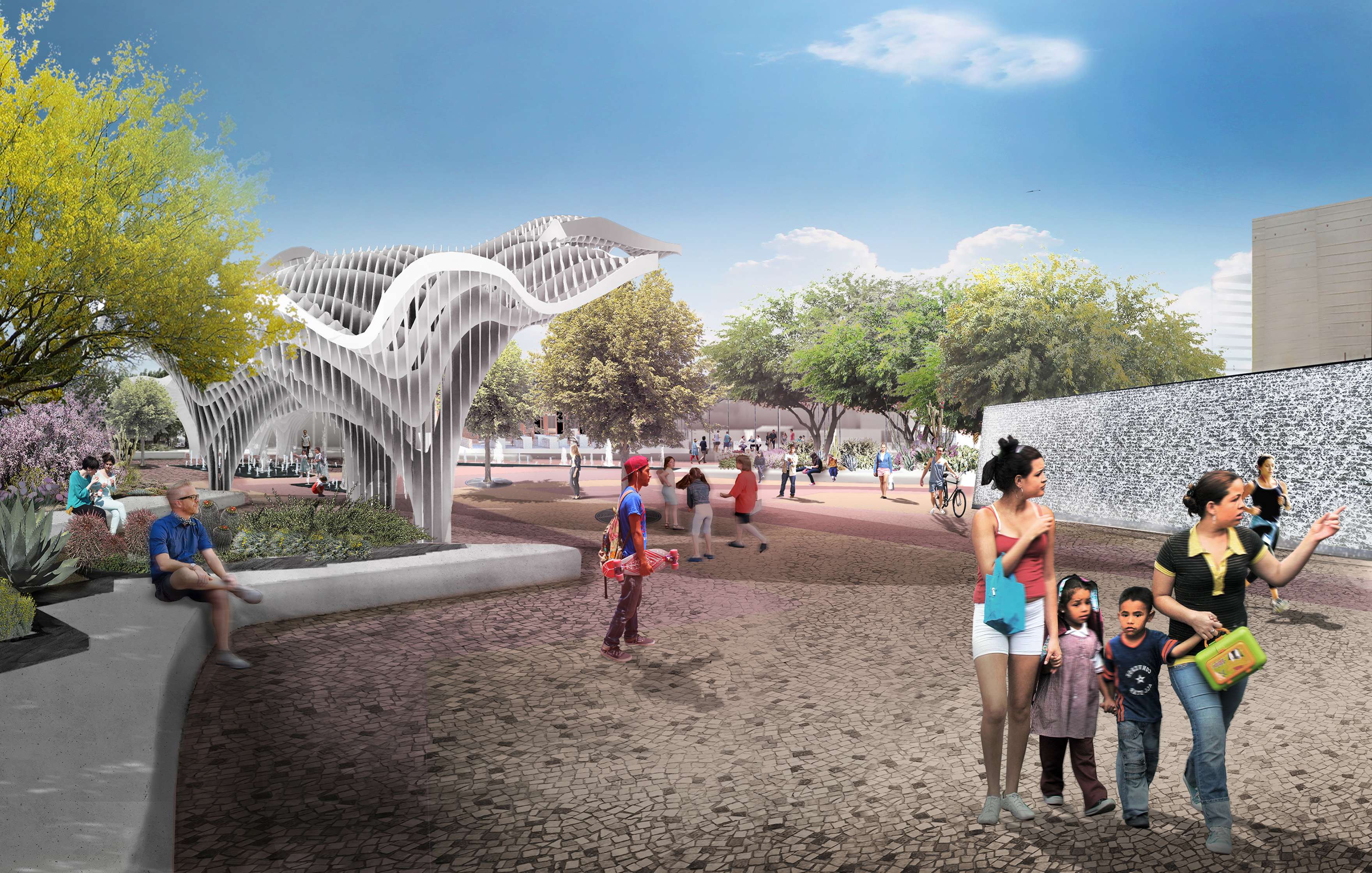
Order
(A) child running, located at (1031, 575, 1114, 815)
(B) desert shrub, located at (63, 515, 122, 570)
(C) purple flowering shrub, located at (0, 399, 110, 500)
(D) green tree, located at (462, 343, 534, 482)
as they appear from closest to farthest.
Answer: (A) child running, located at (1031, 575, 1114, 815), (B) desert shrub, located at (63, 515, 122, 570), (C) purple flowering shrub, located at (0, 399, 110, 500), (D) green tree, located at (462, 343, 534, 482)

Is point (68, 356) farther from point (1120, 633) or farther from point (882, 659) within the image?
point (1120, 633)

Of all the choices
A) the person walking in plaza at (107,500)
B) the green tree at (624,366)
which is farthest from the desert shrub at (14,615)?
the green tree at (624,366)

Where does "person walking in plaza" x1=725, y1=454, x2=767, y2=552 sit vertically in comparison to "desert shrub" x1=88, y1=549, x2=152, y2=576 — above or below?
above

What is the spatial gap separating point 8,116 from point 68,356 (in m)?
2.93

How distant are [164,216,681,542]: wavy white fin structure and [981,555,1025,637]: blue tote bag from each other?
11.9m

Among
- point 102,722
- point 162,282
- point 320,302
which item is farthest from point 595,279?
point 102,722

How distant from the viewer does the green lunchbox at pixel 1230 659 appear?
389 centimetres

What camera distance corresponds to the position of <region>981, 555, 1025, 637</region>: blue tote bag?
415 centimetres

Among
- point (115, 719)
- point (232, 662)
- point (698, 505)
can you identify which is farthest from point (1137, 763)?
point (698, 505)

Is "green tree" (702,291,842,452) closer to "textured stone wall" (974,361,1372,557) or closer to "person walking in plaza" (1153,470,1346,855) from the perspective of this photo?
"textured stone wall" (974,361,1372,557)

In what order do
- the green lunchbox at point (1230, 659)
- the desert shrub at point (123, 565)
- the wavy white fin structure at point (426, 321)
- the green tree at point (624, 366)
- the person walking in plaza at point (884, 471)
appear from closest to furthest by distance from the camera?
1. the green lunchbox at point (1230, 659)
2. the desert shrub at point (123, 565)
3. the wavy white fin structure at point (426, 321)
4. the person walking in plaza at point (884, 471)
5. the green tree at point (624, 366)

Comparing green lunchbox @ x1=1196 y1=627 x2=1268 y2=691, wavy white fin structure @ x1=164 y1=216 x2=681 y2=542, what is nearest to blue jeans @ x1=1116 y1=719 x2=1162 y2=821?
green lunchbox @ x1=1196 y1=627 x2=1268 y2=691

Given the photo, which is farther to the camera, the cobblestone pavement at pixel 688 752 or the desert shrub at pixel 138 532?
the desert shrub at pixel 138 532

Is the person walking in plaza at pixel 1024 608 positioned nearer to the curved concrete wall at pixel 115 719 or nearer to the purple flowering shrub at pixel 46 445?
the curved concrete wall at pixel 115 719
